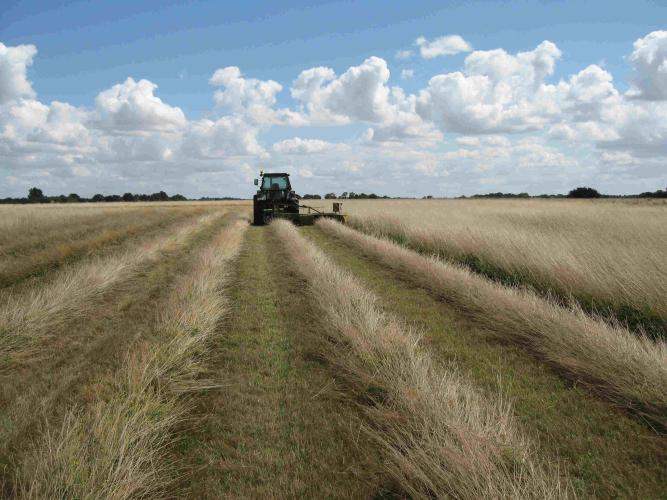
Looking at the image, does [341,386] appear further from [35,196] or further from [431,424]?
[35,196]

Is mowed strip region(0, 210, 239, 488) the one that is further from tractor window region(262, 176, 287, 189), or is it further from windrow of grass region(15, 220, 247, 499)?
tractor window region(262, 176, 287, 189)

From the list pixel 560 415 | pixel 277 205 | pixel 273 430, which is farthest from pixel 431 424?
pixel 277 205

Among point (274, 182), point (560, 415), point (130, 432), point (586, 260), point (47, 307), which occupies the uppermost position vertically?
point (274, 182)

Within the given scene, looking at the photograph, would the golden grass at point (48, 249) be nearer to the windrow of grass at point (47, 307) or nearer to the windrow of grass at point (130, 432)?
the windrow of grass at point (47, 307)

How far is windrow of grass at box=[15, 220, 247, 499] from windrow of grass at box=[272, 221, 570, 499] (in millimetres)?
1563

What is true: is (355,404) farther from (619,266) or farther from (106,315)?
(619,266)

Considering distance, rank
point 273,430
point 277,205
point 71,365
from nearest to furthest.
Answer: point 273,430
point 71,365
point 277,205

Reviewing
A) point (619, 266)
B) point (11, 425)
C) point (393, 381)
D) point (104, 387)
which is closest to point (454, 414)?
point (393, 381)

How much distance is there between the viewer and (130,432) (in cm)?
354

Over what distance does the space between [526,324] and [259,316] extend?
3833 millimetres

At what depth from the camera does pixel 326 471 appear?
3.36 metres

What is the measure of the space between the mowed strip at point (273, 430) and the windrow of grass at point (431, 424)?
0.25 m

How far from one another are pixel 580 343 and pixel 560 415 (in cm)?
160

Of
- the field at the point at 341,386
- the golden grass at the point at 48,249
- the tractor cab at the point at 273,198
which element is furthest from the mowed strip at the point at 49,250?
the tractor cab at the point at 273,198
